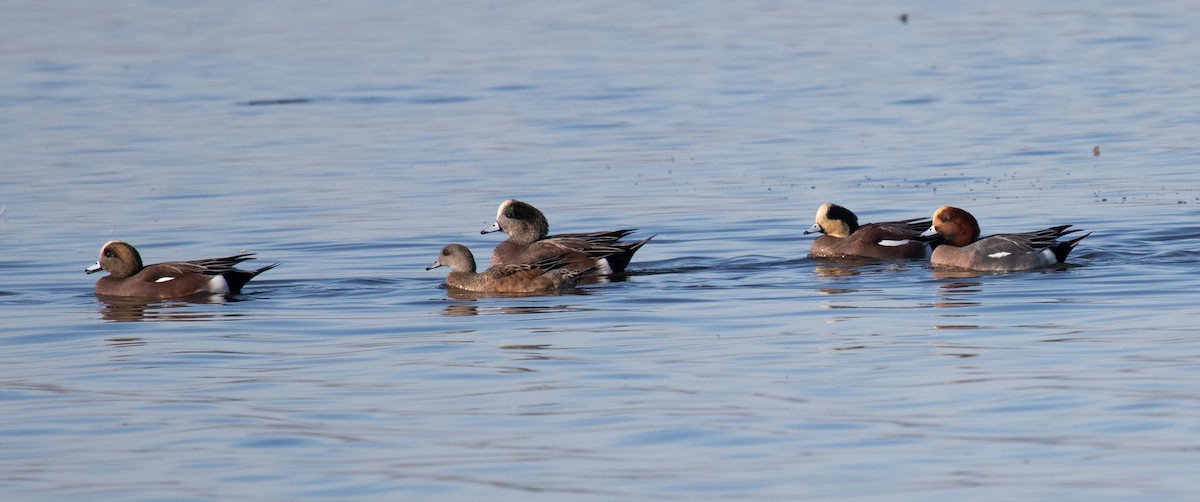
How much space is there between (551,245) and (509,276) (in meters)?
0.98

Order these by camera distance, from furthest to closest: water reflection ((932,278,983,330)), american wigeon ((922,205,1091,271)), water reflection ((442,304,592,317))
→ american wigeon ((922,205,1091,271)) → water reflection ((442,304,592,317)) → water reflection ((932,278,983,330))

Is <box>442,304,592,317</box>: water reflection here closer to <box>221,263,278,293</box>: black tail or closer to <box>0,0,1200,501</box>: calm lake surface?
<box>0,0,1200,501</box>: calm lake surface

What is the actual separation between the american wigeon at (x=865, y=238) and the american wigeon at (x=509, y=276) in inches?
86.9

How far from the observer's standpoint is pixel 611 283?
14.2 m

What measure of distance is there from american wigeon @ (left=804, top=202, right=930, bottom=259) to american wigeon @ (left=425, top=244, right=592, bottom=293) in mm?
2207

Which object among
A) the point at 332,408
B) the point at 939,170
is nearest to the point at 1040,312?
the point at 332,408

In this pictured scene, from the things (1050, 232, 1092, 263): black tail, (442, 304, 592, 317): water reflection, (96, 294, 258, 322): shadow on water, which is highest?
(96, 294, 258, 322): shadow on water

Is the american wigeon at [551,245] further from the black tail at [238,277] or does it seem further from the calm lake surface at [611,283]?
the black tail at [238,277]

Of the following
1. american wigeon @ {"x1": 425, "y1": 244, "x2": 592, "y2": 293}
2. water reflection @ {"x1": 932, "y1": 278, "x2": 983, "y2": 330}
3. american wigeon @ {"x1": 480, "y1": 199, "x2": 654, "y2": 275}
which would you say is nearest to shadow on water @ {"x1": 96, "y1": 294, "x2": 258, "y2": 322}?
american wigeon @ {"x1": 425, "y1": 244, "x2": 592, "y2": 293}

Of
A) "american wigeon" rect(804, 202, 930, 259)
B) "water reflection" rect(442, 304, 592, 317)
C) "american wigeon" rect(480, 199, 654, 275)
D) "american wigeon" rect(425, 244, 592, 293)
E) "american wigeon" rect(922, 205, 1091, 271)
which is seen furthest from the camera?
"american wigeon" rect(804, 202, 930, 259)

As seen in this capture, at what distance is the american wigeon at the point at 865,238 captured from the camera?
49.7 feet

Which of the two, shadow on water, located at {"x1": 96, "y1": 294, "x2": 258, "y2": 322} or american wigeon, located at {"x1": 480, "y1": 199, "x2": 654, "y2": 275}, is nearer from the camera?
shadow on water, located at {"x1": 96, "y1": 294, "x2": 258, "y2": 322}

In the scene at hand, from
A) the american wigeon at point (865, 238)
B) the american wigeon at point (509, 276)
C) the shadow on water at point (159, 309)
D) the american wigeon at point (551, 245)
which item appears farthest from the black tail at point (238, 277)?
the american wigeon at point (865, 238)

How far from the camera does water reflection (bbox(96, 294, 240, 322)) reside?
12.9 meters
